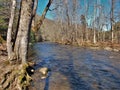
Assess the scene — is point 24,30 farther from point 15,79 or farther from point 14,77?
point 15,79

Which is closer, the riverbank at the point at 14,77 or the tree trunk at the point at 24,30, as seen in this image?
the riverbank at the point at 14,77

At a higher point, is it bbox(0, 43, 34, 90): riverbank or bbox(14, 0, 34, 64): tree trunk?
bbox(14, 0, 34, 64): tree trunk

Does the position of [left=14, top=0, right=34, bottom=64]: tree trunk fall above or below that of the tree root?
above

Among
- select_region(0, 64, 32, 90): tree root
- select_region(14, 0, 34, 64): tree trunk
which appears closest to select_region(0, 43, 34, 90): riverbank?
select_region(0, 64, 32, 90): tree root

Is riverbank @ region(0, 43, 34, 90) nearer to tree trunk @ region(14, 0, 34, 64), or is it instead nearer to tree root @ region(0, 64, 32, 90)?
tree root @ region(0, 64, 32, 90)

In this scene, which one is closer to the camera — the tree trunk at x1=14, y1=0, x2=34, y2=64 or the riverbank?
the riverbank

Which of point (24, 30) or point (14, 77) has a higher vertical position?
point (24, 30)

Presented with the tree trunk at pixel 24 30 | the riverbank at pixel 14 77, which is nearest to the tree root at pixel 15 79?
the riverbank at pixel 14 77

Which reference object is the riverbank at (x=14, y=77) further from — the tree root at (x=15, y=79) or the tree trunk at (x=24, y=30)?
the tree trunk at (x=24, y=30)

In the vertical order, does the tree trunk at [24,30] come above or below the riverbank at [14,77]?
above

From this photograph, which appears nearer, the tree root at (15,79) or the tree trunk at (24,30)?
the tree root at (15,79)

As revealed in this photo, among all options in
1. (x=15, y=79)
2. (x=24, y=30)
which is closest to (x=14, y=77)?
(x=15, y=79)

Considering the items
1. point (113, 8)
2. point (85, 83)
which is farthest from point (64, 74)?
point (113, 8)

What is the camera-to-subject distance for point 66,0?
58.0 meters
